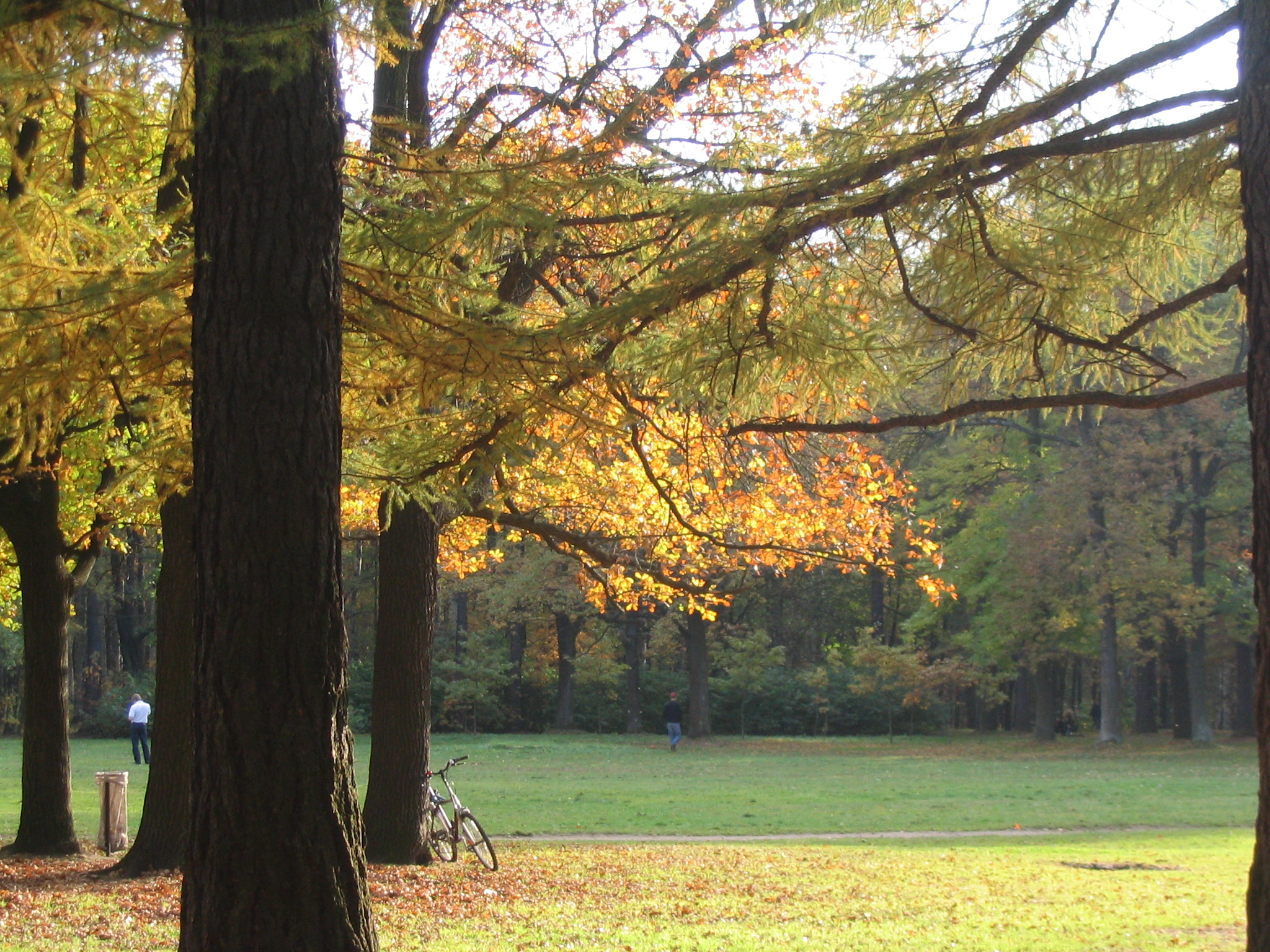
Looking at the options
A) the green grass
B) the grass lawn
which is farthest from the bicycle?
the green grass

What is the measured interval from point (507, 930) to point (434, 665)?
109 ft

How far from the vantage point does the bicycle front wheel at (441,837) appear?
11.1 metres

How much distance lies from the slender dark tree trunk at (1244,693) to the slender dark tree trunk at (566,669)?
67.9 feet

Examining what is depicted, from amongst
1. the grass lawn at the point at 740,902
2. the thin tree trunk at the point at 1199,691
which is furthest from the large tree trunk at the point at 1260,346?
the thin tree trunk at the point at 1199,691

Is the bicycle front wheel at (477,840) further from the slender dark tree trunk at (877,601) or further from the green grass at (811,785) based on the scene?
the slender dark tree trunk at (877,601)

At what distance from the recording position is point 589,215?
6.65 metres

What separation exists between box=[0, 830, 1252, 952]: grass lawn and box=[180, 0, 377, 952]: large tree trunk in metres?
3.76

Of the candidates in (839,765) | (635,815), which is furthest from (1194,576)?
(635,815)

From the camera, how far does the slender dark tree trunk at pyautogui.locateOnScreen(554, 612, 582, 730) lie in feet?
139

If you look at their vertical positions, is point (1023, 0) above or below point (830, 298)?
above

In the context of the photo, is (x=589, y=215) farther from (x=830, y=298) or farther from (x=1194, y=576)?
(x=1194, y=576)

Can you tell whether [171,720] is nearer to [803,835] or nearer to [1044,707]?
[803,835]

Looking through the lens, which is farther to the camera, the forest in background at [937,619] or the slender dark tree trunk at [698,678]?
the slender dark tree trunk at [698,678]

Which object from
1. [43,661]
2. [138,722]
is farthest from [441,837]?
[138,722]
